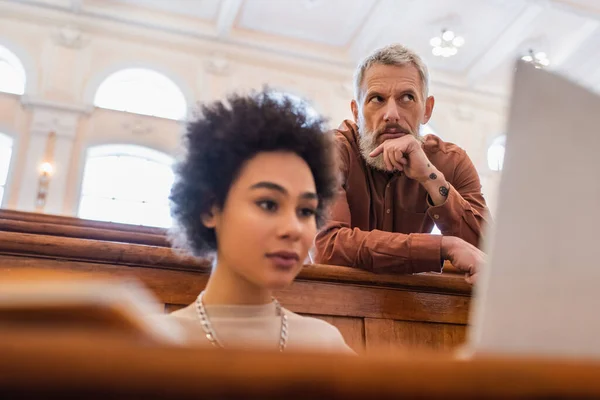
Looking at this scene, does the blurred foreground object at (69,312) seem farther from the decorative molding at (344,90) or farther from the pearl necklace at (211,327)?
the decorative molding at (344,90)

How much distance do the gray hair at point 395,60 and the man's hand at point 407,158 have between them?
14.8 inches

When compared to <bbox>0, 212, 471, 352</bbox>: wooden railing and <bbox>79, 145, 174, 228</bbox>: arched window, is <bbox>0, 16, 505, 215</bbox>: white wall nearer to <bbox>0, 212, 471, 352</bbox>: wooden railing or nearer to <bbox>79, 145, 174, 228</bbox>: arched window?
<bbox>79, 145, 174, 228</bbox>: arched window

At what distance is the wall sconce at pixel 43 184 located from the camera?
7.68m

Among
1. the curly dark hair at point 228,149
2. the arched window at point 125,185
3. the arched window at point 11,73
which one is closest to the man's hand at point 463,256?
the curly dark hair at point 228,149

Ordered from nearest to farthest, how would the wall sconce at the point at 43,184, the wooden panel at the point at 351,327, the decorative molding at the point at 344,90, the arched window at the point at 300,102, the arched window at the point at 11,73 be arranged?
1. the arched window at the point at 300,102
2. the wooden panel at the point at 351,327
3. the wall sconce at the point at 43,184
4. the arched window at the point at 11,73
5. the decorative molding at the point at 344,90

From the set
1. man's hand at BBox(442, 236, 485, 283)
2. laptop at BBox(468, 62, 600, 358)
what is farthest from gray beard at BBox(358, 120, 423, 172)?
laptop at BBox(468, 62, 600, 358)

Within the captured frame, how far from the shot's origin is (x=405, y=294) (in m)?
1.49

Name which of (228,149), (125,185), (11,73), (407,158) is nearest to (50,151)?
(125,185)

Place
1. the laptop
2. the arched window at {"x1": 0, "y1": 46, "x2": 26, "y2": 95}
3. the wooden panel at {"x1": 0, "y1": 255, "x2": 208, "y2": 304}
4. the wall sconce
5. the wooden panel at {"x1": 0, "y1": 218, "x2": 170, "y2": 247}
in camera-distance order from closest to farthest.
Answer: the laptop < the wooden panel at {"x1": 0, "y1": 255, "x2": 208, "y2": 304} < the wooden panel at {"x1": 0, "y1": 218, "x2": 170, "y2": 247} < the wall sconce < the arched window at {"x1": 0, "y1": 46, "x2": 26, "y2": 95}

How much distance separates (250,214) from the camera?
0.93 meters

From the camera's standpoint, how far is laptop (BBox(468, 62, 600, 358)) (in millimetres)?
498

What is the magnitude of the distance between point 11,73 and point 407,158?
8213mm

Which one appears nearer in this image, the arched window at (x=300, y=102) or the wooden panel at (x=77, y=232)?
the arched window at (x=300, y=102)

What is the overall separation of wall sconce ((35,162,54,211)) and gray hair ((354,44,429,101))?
6.64 metres
